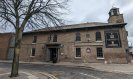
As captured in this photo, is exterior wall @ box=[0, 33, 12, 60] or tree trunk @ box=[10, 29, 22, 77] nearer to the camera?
tree trunk @ box=[10, 29, 22, 77]

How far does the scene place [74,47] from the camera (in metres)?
24.1

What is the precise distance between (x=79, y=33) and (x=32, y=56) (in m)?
10.9

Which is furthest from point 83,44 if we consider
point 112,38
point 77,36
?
point 112,38

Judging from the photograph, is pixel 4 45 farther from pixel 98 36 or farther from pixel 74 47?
pixel 98 36

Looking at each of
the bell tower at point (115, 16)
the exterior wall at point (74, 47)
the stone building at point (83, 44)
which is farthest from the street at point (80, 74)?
the bell tower at point (115, 16)

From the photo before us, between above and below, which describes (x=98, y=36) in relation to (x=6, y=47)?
above

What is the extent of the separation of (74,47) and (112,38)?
6780 mm

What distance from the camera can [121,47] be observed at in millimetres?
21531

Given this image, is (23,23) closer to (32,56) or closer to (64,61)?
(64,61)

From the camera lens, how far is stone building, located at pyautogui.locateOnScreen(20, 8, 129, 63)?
71.7 ft

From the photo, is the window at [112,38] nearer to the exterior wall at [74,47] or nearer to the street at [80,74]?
the exterior wall at [74,47]

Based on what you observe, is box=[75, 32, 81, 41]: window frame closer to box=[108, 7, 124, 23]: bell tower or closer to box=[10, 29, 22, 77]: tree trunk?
box=[108, 7, 124, 23]: bell tower

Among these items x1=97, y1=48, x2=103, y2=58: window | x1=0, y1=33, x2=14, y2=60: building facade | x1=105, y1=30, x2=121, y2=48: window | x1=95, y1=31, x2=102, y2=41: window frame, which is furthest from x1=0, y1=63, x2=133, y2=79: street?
x1=0, y1=33, x2=14, y2=60: building facade

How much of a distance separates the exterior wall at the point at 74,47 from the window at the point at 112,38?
1.64 feet
